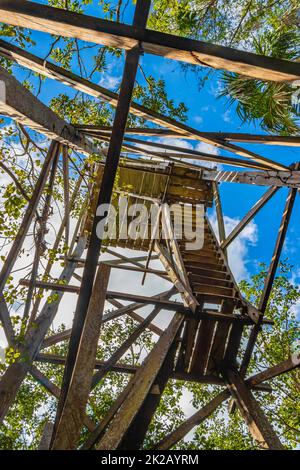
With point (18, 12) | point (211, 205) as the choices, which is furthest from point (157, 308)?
point (211, 205)

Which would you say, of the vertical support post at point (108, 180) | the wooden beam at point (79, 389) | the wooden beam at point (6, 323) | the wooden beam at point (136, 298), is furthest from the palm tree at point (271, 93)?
the wooden beam at point (6, 323)

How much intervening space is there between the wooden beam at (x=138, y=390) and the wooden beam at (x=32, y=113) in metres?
3.05

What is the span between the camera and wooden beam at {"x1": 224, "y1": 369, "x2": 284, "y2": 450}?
3793 millimetres

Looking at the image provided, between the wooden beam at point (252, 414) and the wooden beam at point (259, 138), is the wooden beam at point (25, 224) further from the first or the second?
the wooden beam at point (252, 414)

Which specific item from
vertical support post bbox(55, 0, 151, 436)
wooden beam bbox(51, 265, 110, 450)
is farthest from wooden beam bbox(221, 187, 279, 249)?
wooden beam bbox(51, 265, 110, 450)

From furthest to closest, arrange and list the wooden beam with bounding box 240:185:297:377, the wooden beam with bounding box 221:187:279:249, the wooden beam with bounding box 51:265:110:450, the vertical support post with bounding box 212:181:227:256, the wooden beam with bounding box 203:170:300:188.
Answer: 1. the vertical support post with bounding box 212:181:227:256
2. the wooden beam with bounding box 221:187:279:249
3. the wooden beam with bounding box 203:170:300:188
4. the wooden beam with bounding box 240:185:297:377
5. the wooden beam with bounding box 51:265:110:450

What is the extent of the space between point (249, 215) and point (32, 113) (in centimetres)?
451

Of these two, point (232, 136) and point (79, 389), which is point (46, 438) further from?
point (232, 136)

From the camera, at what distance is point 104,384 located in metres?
11.2

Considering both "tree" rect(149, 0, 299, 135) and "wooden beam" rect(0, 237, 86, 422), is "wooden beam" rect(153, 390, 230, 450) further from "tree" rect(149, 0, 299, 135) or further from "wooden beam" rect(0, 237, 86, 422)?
"tree" rect(149, 0, 299, 135)

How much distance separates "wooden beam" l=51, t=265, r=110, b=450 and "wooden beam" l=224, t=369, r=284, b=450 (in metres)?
2.45

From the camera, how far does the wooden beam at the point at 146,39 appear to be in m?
2.48
